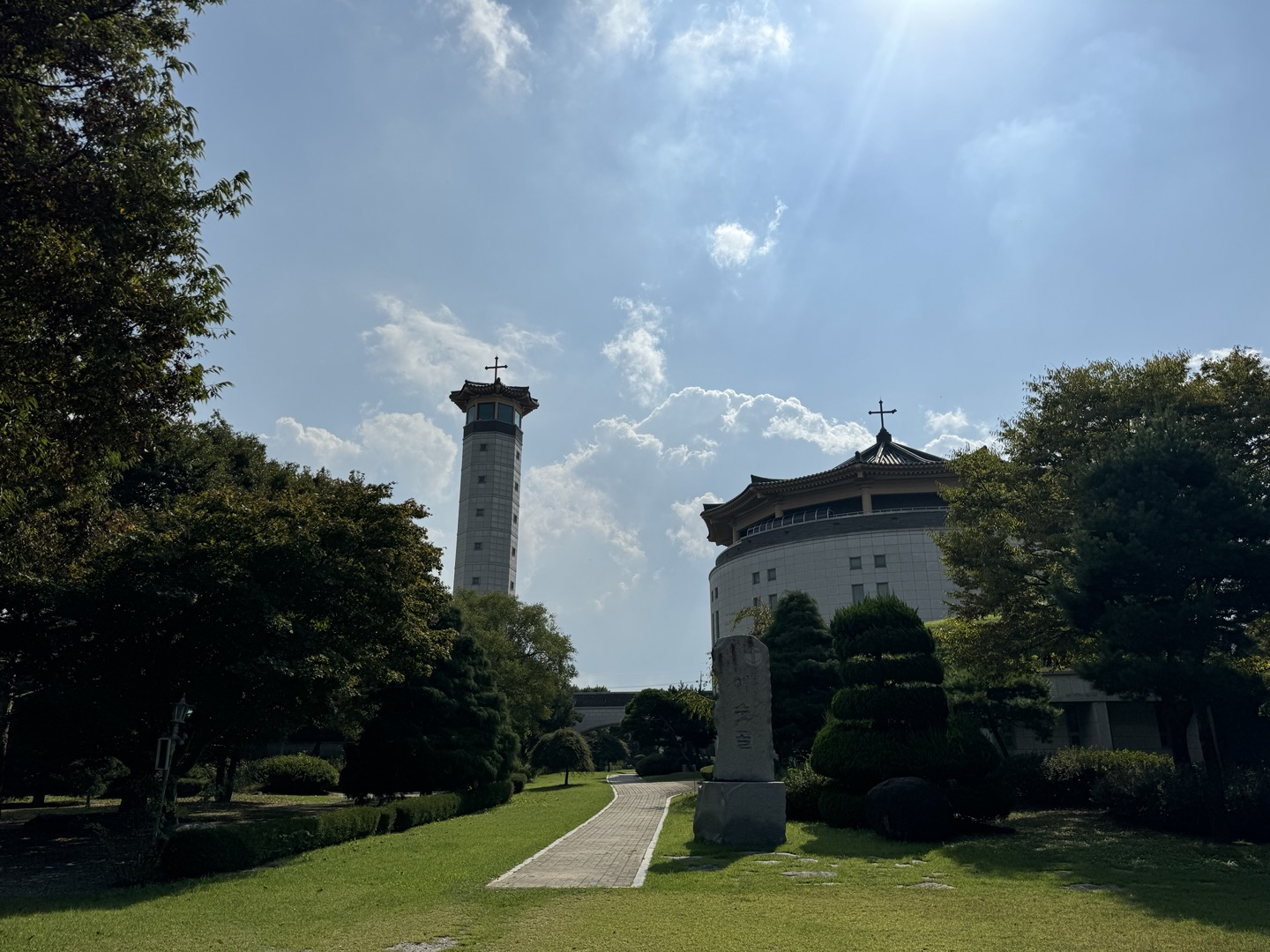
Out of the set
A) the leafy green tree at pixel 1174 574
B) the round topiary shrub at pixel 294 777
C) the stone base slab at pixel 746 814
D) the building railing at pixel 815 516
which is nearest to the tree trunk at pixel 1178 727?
the leafy green tree at pixel 1174 574

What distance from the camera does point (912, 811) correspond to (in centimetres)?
1515

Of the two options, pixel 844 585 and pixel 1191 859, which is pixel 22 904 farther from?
pixel 844 585

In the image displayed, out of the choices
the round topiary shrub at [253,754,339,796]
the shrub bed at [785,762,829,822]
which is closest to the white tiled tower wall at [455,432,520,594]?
the round topiary shrub at [253,754,339,796]

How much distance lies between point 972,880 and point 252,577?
13.6 meters

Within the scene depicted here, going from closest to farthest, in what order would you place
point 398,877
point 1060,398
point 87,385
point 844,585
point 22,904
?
point 87,385, point 22,904, point 398,877, point 1060,398, point 844,585

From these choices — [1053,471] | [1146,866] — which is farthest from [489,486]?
[1146,866]

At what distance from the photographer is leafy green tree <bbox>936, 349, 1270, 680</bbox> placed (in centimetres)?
1962

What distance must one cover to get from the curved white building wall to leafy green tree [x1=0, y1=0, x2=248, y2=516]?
142ft

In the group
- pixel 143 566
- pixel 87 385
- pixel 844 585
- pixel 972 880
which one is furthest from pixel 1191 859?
pixel 844 585

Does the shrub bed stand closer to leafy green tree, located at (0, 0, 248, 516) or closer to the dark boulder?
the dark boulder

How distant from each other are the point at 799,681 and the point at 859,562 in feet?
82.3

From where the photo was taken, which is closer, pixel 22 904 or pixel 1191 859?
pixel 22 904

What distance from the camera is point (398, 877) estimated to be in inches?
476

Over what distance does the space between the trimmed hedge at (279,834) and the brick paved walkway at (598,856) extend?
438cm
